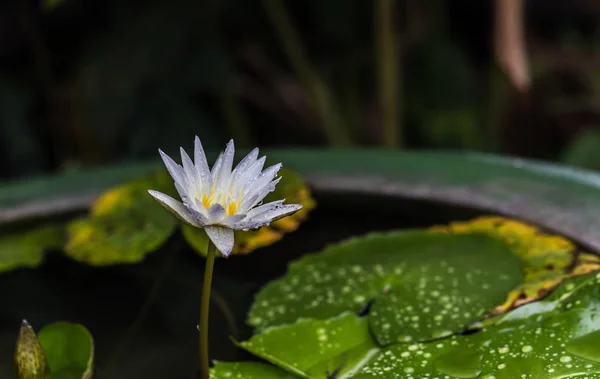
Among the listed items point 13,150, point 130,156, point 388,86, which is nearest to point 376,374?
point 388,86

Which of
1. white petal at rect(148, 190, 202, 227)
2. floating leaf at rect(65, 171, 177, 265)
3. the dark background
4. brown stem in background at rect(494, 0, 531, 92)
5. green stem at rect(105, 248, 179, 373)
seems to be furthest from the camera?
the dark background

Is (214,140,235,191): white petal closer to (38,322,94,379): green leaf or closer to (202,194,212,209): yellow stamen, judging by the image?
(202,194,212,209): yellow stamen

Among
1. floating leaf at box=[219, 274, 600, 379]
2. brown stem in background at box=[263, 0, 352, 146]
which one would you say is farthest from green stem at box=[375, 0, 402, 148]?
floating leaf at box=[219, 274, 600, 379]

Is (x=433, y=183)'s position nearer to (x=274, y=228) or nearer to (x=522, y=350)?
(x=274, y=228)

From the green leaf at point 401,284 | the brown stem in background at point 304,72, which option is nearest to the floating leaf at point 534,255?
the green leaf at point 401,284

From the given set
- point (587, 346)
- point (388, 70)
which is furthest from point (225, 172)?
point (388, 70)
